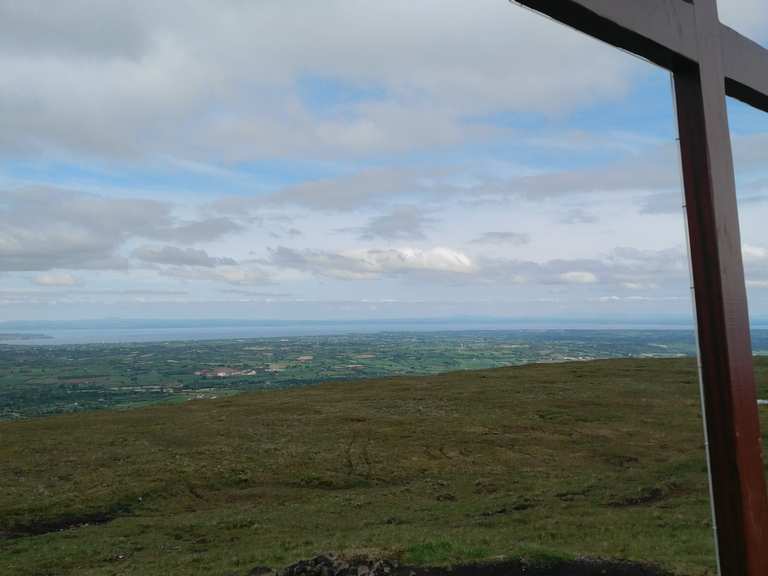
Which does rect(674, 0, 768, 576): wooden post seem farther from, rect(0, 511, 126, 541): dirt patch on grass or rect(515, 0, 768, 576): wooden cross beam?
rect(0, 511, 126, 541): dirt patch on grass

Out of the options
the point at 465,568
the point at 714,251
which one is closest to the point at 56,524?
the point at 465,568

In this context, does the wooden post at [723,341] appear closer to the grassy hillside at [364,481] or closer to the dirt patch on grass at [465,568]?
the dirt patch on grass at [465,568]

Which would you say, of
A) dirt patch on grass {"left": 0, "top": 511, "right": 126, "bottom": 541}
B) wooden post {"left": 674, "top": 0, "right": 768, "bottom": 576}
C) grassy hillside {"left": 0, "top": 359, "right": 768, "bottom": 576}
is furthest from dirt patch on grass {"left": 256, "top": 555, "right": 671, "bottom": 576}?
dirt patch on grass {"left": 0, "top": 511, "right": 126, "bottom": 541}

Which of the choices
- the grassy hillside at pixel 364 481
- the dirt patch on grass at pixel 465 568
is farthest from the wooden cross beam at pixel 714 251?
the grassy hillside at pixel 364 481

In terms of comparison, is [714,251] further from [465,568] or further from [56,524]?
[56,524]

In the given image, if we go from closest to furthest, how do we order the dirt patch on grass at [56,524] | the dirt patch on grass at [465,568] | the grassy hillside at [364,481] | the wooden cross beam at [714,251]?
the wooden cross beam at [714,251], the dirt patch on grass at [465,568], the grassy hillside at [364,481], the dirt patch on grass at [56,524]

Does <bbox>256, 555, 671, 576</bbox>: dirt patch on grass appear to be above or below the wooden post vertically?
below
